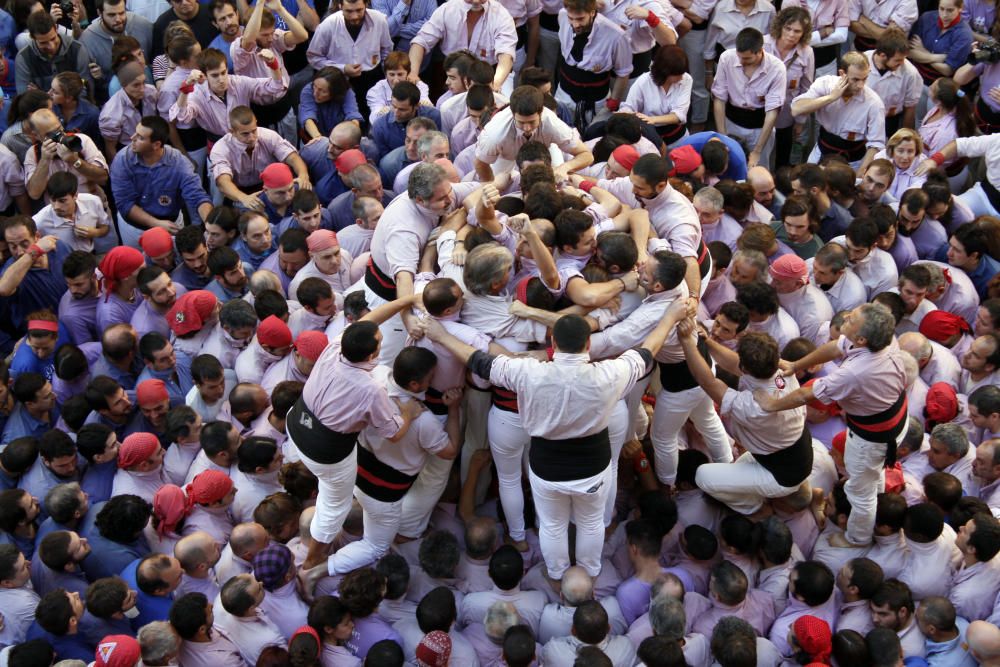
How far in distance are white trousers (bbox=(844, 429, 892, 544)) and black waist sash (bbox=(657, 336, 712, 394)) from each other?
32.9 inches

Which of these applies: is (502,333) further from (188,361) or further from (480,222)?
(188,361)

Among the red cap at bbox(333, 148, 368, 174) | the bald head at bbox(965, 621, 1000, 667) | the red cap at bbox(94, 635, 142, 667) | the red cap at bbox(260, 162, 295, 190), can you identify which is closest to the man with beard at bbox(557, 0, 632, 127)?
the red cap at bbox(333, 148, 368, 174)

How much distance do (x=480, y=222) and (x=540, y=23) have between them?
4453mm

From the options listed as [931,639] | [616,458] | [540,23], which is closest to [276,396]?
[616,458]

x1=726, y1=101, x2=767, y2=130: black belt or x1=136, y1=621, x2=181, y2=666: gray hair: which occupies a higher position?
x1=726, y1=101, x2=767, y2=130: black belt

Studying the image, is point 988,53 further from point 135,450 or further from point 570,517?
point 135,450

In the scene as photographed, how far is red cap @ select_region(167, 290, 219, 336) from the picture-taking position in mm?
6734

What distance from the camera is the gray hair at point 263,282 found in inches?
273

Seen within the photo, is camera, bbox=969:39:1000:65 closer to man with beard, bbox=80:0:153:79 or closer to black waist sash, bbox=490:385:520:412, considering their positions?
black waist sash, bbox=490:385:520:412

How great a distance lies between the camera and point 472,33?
9.02 metres

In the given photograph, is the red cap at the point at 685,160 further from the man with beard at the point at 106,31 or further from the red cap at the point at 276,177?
the man with beard at the point at 106,31

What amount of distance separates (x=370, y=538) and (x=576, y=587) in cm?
110

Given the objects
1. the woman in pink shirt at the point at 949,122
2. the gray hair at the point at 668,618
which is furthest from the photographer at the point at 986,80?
the gray hair at the point at 668,618

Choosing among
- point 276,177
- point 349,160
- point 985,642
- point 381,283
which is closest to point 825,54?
point 349,160
